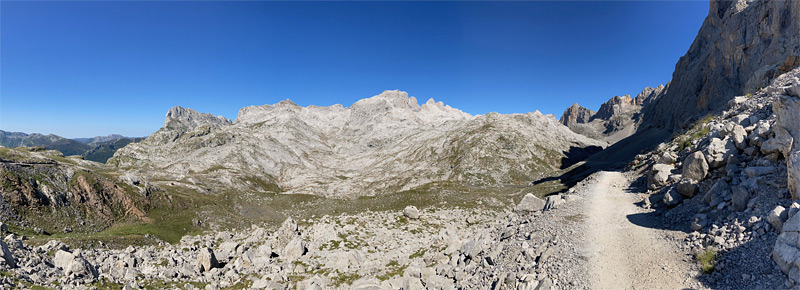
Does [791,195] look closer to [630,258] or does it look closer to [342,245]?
[630,258]

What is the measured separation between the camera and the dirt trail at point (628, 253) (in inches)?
595

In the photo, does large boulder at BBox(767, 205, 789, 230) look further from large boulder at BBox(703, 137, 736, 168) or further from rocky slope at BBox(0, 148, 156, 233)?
rocky slope at BBox(0, 148, 156, 233)

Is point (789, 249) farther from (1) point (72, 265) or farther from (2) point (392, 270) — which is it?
(1) point (72, 265)

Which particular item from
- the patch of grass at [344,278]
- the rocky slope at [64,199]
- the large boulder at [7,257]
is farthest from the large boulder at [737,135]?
the rocky slope at [64,199]

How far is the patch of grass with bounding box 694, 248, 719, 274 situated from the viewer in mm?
14207

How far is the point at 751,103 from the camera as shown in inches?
1237

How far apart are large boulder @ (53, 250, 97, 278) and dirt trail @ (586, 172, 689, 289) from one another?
33.3 meters

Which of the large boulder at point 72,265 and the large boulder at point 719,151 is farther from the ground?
the large boulder at point 719,151

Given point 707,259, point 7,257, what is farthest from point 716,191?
point 7,257

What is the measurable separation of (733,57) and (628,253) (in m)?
148

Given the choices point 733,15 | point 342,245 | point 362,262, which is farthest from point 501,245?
point 733,15

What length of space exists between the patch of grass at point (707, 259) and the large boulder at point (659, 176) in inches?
578

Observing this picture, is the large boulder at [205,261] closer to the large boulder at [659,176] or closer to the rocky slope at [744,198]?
the rocky slope at [744,198]

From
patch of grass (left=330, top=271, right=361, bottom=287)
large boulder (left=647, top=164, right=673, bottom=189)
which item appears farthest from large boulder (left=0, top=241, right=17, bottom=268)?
large boulder (left=647, top=164, right=673, bottom=189)
